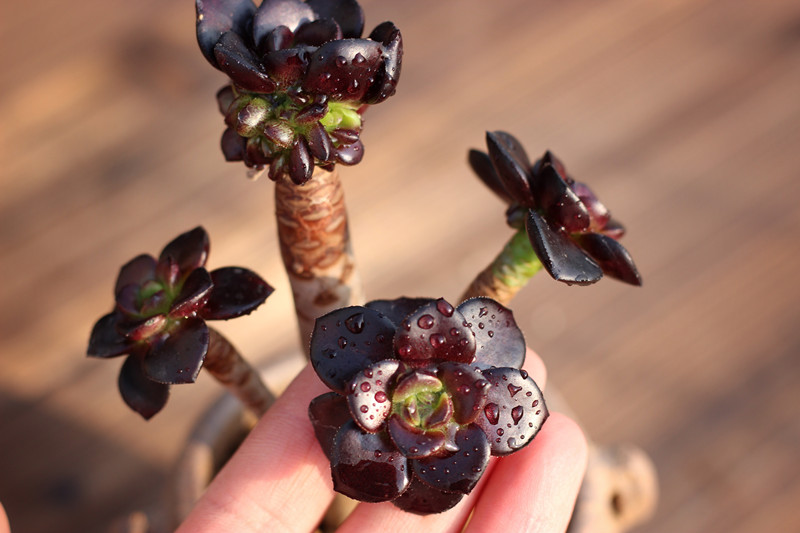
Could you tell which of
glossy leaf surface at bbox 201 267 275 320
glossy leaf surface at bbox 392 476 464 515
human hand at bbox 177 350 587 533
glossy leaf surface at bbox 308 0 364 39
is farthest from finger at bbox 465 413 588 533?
glossy leaf surface at bbox 308 0 364 39

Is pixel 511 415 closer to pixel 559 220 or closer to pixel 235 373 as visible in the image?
pixel 559 220

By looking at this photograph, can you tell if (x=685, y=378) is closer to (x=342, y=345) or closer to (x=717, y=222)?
(x=717, y=222)

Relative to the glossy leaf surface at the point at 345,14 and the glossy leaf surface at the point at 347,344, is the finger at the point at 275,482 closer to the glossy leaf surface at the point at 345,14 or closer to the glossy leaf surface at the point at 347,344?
the glossy leaf surface at the point at 347,344

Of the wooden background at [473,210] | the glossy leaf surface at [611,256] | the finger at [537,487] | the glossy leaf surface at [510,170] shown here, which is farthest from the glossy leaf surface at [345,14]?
the wooden background at [473,210]

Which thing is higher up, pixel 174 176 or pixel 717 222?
pixel 174 176

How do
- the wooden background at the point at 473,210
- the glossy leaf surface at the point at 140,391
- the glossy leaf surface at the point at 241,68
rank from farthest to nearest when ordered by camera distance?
the wooden background at the point at 473,210
the glossy leaf surface at the point at 140,391
the glossy leaf surface at the point at 241,68

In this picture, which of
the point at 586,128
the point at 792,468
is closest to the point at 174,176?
the point at 586,128
